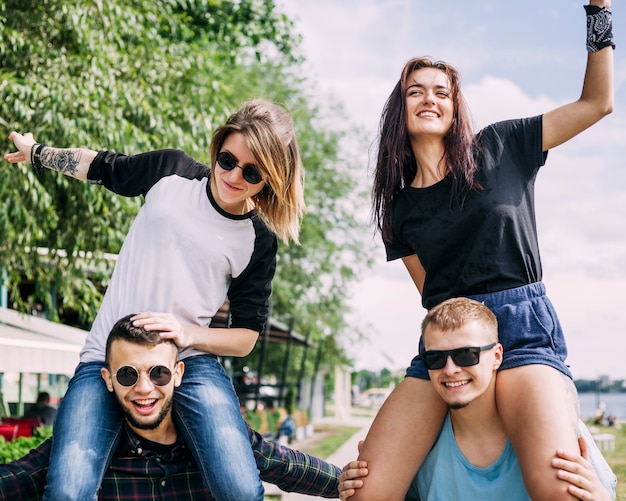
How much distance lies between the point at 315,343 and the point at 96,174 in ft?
93.2

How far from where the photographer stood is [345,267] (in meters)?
26.3

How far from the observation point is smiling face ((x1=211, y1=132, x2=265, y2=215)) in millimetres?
4141

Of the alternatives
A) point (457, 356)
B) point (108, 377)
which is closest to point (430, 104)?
point (457, 356)

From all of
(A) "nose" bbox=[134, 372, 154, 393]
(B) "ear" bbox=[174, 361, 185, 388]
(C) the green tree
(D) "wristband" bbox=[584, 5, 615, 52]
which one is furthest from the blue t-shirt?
(C) the green tree

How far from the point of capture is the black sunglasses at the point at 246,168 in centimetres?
414

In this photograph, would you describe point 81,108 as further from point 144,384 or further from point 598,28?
point 598,28

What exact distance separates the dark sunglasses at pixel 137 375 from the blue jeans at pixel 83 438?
0.14 metres

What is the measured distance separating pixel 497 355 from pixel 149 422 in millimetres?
1649

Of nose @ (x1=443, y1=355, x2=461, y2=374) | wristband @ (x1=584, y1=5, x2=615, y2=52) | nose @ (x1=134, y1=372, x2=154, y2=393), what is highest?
wristband @ (x1=584, y1=5, x2=615, y2=52)

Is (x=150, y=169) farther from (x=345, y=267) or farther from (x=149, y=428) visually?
(x=345, y=267)

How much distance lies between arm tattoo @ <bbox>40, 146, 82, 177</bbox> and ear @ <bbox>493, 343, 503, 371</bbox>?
2404mm

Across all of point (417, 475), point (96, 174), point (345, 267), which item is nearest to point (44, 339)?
point (96, 174)

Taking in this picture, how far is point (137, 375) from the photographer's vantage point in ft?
12.8

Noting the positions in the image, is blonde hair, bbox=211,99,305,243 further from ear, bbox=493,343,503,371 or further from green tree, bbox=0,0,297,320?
green tree, bbox=0,0,297,320
